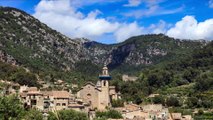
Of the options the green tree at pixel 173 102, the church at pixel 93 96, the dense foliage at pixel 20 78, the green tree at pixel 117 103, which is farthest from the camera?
the green tree at pixel 173 102

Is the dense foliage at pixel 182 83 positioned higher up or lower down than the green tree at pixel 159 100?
higher up

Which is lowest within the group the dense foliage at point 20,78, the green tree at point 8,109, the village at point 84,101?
the green tree at point 8,109

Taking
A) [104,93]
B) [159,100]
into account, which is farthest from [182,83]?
[104,93]

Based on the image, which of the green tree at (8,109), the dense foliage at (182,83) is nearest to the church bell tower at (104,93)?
the dense foliage at (182,83)

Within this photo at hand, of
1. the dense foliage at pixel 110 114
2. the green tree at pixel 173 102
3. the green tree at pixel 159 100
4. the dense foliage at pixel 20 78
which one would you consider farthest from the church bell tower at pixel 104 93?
the green tree at pixel 173 102

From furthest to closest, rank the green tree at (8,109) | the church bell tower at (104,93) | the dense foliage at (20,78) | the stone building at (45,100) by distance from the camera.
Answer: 1. the dense foliage at (20,78)
2. the church bell tower at (104,93)
3. the stone building at (45,100)
4. the green tree at (8,109)

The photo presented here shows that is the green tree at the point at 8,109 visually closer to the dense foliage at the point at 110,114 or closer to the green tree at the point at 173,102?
the dense foliage at the point at 110,114

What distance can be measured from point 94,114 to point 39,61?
301 feet

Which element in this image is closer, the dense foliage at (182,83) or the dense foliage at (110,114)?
the dense foliage at (110,114)

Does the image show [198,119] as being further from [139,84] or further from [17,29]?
[17,29]

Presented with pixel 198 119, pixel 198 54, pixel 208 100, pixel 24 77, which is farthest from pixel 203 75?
pixel 24 77

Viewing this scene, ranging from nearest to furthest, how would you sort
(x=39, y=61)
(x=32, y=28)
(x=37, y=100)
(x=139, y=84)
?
(x=37, y=100), (x=139, y=84), (x=39, y=61), (x=32, y=28)

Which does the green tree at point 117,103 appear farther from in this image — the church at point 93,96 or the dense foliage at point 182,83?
the dense foliage at point 182,83

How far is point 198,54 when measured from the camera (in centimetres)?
17988
